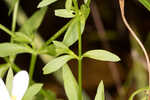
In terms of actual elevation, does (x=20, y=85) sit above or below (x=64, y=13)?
below

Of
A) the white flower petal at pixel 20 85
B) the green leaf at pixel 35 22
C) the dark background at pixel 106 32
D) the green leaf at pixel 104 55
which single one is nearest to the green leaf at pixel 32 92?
the white flower petal at pixel 20 85

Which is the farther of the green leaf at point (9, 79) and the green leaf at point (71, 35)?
the green leaf at point (71, 35)

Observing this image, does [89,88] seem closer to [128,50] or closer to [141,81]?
[128,50]

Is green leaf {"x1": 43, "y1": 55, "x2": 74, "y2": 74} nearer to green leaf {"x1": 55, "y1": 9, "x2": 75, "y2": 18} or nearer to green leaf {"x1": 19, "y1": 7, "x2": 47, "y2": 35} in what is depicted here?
green leaf {"x1": 55, "y1": 9, "x2": 75, "y2": 18}

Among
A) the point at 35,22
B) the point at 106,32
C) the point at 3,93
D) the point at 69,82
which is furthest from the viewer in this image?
the point at 106,32

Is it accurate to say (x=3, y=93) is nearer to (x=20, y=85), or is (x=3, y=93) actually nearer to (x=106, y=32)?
(x=20, y=85)

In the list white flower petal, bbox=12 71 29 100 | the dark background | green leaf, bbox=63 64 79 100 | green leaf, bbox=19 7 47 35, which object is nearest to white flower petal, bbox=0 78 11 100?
white flower petal, bbox=12 71 29 100

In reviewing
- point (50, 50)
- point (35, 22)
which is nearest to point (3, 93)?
point (50, 50)

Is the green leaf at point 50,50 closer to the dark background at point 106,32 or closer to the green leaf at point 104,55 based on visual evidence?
the green leaf at point 104,55

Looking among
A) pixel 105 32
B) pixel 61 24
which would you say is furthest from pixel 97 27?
pixel 61 24
